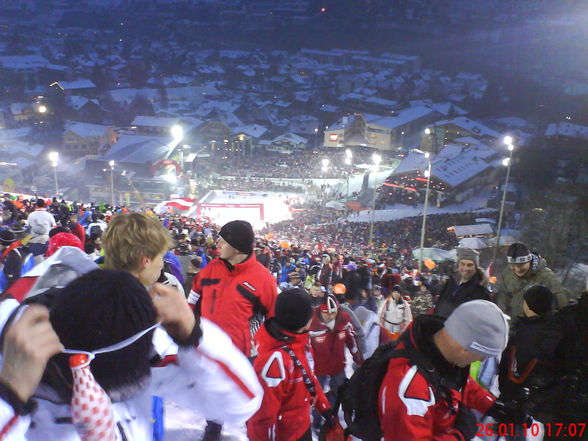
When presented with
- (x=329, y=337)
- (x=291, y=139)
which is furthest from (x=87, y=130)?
(x=329, y=337)

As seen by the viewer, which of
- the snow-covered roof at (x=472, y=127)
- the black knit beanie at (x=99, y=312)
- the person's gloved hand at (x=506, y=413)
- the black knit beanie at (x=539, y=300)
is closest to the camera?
the black knit beanie at (x=99, y=312)

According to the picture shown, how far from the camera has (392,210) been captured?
101ft

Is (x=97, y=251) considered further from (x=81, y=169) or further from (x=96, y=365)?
(x=81, y=169)

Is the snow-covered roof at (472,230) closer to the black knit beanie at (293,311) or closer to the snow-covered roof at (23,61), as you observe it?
the black knit beanie at (293,311)

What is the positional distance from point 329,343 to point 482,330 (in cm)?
190

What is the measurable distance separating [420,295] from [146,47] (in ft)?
271

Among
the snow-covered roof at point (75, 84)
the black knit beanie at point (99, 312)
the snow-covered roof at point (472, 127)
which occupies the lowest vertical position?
the snow-covered roof at point (472, 127)

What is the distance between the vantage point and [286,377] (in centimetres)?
249

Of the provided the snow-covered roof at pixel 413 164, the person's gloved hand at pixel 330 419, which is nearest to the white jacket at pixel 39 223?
the person's gloved hand at pixel 330 419

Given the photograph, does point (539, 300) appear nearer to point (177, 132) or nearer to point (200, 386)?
point (200, 386)

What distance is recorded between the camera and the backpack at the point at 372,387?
184cm

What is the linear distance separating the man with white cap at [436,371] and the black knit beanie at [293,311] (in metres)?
0.72

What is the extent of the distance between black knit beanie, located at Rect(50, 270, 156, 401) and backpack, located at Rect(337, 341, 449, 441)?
123 cm

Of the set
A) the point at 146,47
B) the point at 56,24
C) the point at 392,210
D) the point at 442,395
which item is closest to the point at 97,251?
the point at 442,395
